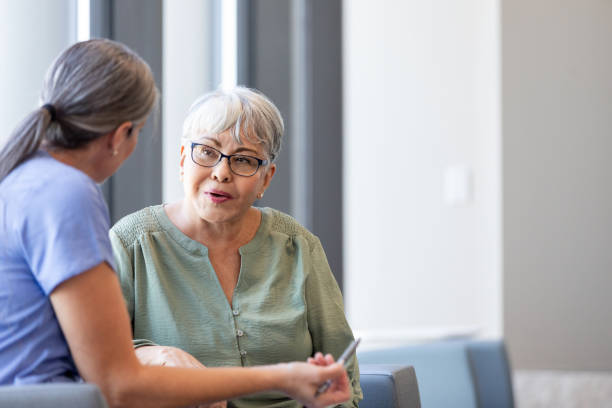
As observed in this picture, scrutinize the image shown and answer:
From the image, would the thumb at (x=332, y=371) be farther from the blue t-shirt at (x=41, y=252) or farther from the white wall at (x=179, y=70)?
the white wall at (x=179, y=70)

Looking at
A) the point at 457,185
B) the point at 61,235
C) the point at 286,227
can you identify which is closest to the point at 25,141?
the point at 61,235

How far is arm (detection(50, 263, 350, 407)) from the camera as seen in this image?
1.24 meters

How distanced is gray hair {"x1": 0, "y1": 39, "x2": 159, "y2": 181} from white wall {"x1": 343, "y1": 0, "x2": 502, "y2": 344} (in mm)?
2585

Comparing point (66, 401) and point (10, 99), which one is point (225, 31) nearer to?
point (10, 99)

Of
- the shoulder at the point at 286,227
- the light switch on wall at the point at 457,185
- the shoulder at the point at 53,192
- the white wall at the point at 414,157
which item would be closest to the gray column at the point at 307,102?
the white wall at the point at 414,157

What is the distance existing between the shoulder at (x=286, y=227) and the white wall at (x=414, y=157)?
1.88 m

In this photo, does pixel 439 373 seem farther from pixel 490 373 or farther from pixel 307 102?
pixel 307 102

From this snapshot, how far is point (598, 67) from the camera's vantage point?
4.32m

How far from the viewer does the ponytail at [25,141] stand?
1294 mm

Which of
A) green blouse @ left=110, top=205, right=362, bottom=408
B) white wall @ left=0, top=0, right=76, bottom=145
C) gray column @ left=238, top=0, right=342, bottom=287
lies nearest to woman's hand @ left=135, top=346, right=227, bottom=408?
green blouse @ left=110, top=205, right=362, bottom=408

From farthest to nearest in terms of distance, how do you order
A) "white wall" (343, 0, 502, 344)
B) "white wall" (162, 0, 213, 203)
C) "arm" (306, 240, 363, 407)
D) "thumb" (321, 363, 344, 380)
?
"white wall" (343, 0, 502, 344) < "white wall" (162, 0, 213, 203) < "arm" (306, 240, 363, 407) < "thumb" (321, 363, 344, 380)

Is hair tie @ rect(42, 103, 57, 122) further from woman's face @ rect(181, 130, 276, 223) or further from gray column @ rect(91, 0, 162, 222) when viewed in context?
gray column @ rect(91, 0, 162, 222)

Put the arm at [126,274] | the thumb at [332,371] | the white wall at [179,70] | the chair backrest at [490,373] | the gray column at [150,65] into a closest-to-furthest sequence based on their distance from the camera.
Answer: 1. the thumb at [332,371]
2. the arm at [126,274]
3. the gray column at [150,65]
4. the white wall at [179,70]
5. the chair backrest at [490,373]

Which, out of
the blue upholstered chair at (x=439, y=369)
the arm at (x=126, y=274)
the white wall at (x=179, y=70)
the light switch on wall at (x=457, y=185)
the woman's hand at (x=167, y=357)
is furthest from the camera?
the light switch on wall at (x=457, y=185)
